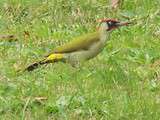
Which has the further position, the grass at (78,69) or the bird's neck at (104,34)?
the bird's neck at (104,34)

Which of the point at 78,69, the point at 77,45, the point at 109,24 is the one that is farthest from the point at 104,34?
the point at 78,69

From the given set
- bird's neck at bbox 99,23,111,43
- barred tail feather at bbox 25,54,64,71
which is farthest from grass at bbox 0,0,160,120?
bird's neck at bbox 99,23,111,43

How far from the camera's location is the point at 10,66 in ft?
24.5

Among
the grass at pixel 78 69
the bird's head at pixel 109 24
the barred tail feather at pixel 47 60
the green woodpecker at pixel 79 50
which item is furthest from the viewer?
the bird's head at pixel 109 24

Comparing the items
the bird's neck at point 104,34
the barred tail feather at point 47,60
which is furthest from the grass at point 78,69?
the bird's neck at point 104,34

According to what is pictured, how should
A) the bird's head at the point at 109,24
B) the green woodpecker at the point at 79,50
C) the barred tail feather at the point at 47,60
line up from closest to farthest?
the barred tail feather at the point at 47,60, the green woodpecker at the point at 79,50, the bird's head at the point at 109,24

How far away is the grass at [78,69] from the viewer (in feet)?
20.7

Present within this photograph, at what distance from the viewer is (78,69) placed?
7.25 metres

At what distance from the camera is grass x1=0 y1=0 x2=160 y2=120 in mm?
6316

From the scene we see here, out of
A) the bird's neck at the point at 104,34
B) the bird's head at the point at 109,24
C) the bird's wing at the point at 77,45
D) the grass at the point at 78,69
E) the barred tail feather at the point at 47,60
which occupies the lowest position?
the grass at the point at 78,69

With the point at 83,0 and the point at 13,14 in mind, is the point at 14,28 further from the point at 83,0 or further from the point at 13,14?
the point at 83,0

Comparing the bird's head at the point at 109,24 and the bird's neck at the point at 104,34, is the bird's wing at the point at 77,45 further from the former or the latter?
the bird's head at the point at 109,24

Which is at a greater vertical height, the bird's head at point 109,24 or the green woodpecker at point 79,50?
the bird's head at point 109,24

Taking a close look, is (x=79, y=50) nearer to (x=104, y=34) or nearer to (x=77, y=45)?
(x=77, y=45)
